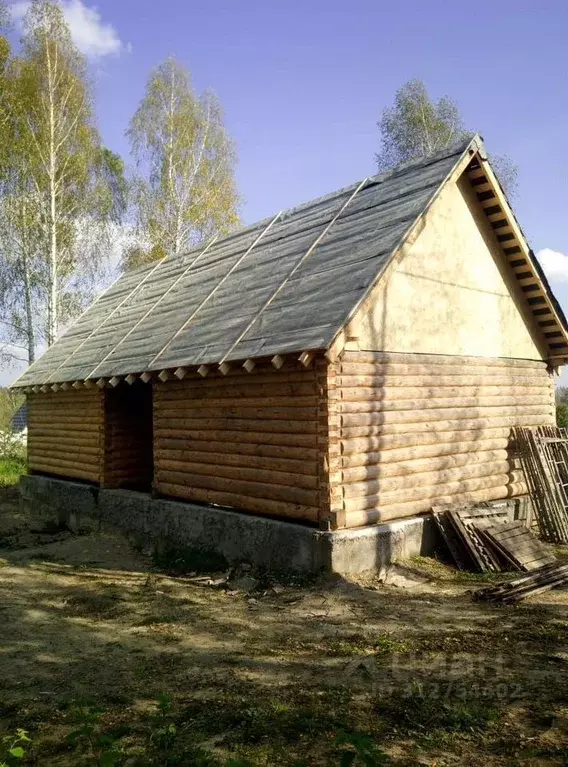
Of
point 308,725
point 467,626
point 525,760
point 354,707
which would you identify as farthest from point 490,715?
point 467,626

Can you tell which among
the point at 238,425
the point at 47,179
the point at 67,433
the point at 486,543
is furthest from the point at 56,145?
the point at 486,543

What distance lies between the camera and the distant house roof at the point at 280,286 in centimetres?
872

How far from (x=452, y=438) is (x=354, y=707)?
6347mm

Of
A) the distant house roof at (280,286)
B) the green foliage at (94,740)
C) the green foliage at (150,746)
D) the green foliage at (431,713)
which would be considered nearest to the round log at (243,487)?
the distant house roof at (280,286)

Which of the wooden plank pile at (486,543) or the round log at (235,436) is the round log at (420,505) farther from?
the round log at (235,436)

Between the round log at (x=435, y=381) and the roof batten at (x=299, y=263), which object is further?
the roof batten at (x=299, y=263)

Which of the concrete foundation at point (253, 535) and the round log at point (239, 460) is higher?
the round log at point (239, 460)

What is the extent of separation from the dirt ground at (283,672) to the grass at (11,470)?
13.1 metres

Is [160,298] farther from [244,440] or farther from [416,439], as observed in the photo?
[416,439]

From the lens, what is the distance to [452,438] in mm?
10172

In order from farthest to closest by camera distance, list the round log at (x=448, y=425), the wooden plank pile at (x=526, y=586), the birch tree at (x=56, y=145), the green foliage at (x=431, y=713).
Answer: the birch tree at (x=56, y=145) < the round log at (x=448, y=425) < the wooden plank pile at (x=526, y=586) < the green foliage at (x=431, y=713)

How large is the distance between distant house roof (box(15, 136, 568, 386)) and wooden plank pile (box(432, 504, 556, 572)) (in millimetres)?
3774

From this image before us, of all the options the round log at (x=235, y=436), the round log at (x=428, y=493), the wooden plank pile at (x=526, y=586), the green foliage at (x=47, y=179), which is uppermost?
the green foliage at (x=47, y=179)

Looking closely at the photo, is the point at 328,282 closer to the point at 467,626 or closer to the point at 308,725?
the point at 467,626
